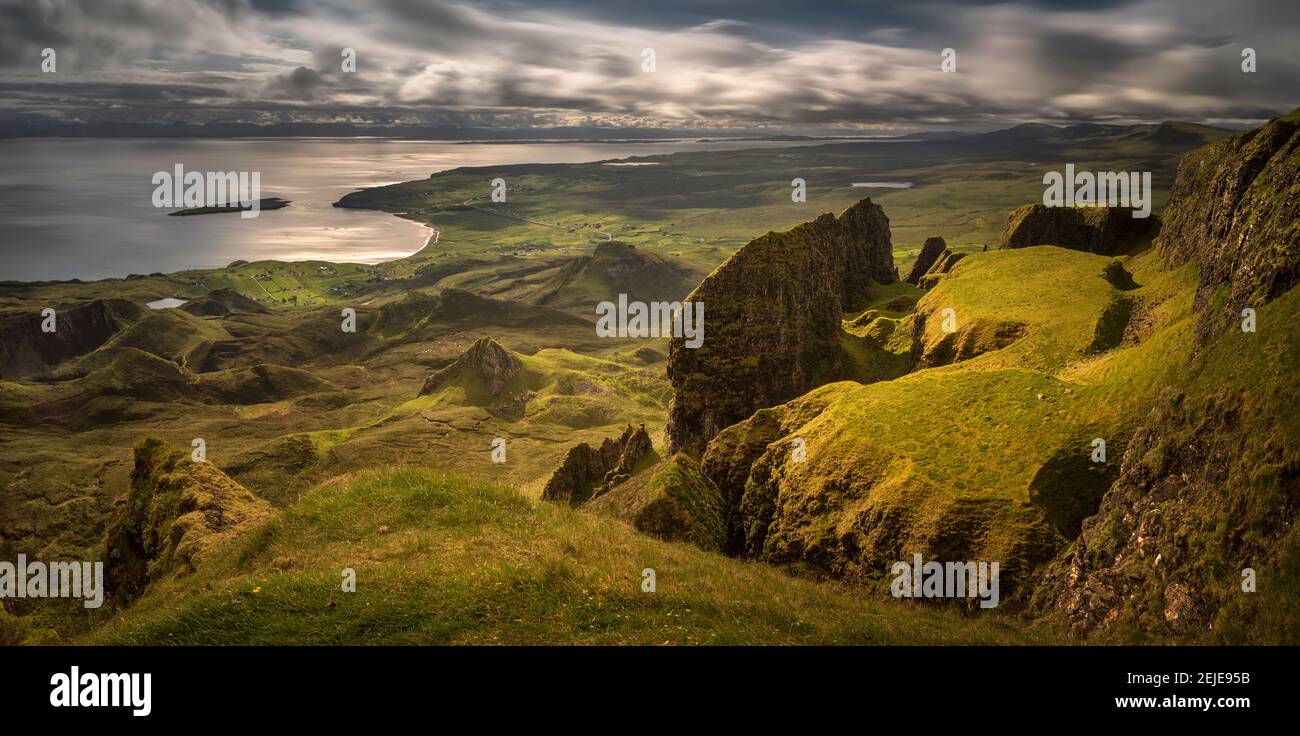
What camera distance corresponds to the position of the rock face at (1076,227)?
92000 millimetres

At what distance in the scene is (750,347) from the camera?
66.4 m

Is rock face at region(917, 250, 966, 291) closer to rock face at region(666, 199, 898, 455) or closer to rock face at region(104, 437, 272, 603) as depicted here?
rock face at region(666, 199, 898, 455)

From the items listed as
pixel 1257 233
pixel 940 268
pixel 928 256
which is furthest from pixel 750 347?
pixel 928 256

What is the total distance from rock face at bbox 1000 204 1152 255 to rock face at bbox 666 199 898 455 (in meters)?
47.3

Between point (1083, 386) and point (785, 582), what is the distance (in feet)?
69.6

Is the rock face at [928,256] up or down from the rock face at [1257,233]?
up

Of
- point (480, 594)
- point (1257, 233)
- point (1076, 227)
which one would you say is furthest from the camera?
point (1076, 227)

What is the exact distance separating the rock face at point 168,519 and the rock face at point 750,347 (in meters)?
37.4

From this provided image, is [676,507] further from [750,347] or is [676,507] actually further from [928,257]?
[928,257]

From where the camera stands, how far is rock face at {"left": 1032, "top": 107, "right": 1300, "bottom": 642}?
17859 millimetres

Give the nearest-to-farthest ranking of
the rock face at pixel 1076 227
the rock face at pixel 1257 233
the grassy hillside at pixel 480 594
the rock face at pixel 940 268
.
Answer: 1. the grassy hillside at pixel 480 594
2. the rock face at pixel 1257 233
3. the rock face at pixel 1076 227
4. the rock face at pixel 940 268

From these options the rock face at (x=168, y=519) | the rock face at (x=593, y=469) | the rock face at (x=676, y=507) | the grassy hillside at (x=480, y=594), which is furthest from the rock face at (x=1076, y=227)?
the rock face at (x=168, y=519)

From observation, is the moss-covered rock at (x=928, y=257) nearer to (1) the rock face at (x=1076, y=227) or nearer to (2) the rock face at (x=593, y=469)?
(1) the rock face at (x=1076, y=227)

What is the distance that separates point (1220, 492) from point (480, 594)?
74.0 feet
